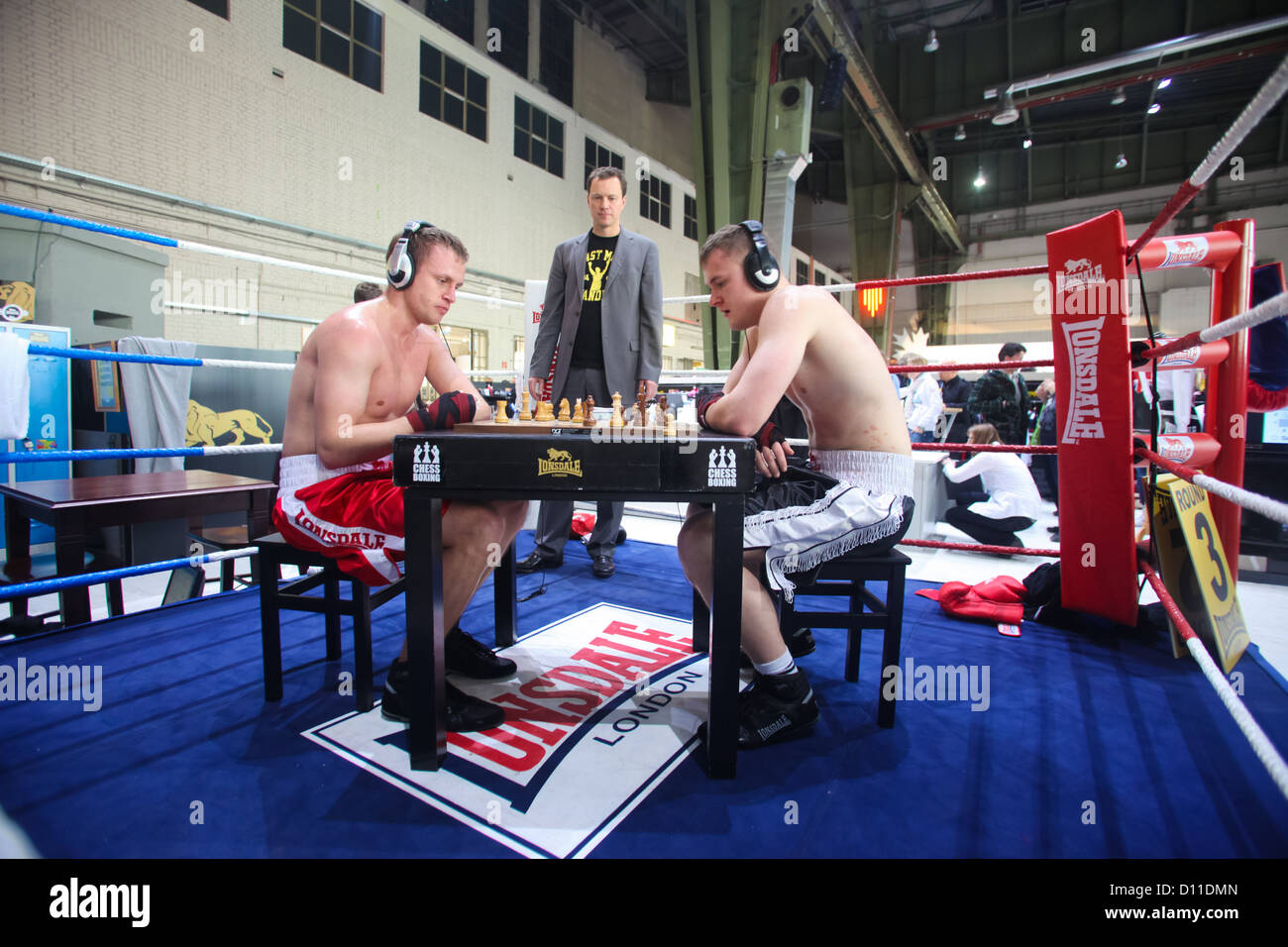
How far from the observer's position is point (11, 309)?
4.73 m

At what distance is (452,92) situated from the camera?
372 inches

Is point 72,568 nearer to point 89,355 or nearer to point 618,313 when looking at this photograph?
point 89,355

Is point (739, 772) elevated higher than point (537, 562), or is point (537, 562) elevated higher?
point (537, 562)

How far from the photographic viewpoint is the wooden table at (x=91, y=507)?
73.2 inches

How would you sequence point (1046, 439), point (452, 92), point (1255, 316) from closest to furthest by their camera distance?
point (1255, 316), point (1046, 439), point (452, 92)

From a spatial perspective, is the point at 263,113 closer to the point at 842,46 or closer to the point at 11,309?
the point at 11,309

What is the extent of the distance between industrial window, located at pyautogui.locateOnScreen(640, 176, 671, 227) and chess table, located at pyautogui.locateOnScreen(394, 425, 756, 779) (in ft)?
42.9

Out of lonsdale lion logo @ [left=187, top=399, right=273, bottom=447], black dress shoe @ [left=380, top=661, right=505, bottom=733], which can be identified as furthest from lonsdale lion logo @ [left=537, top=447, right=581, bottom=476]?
lonsdale lion logo @ [left=187, top=399, right=273, bottom=447]

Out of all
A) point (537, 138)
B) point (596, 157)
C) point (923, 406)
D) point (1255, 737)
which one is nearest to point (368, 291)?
point (1255, 737)

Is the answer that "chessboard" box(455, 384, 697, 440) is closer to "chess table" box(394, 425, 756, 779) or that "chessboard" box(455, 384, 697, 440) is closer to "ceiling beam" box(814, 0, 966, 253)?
"chess table" box(394, 425, 756, 779)

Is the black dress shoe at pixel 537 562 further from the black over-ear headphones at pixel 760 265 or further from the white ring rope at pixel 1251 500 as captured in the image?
the white ring rope at pixel 1251 500

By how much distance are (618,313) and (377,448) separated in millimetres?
1545

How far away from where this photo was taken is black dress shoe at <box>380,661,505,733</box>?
147 centimetres
